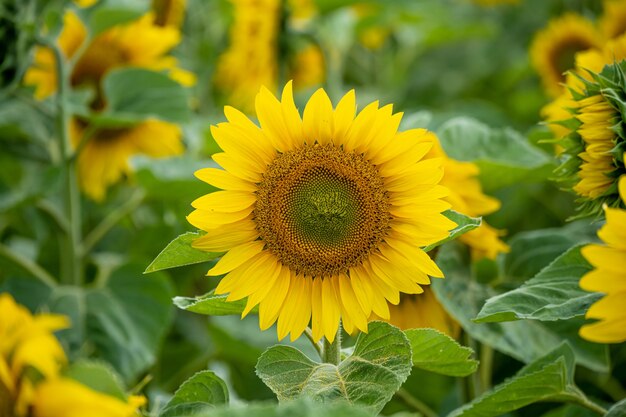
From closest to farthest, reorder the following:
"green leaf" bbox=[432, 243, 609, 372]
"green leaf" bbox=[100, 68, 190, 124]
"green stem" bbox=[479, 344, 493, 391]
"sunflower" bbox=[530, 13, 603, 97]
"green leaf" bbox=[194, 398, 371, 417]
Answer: "green leaf" bbox=[194, 398, 371, 417], "green leaf" bbox=[432, 243, 609, 372], "green stem" bbox=[479, 344, 493, 391], "green leaf" bbox=[100, 68, 190, 124], "sunflower" bbox=[530, 13, 603, 97]

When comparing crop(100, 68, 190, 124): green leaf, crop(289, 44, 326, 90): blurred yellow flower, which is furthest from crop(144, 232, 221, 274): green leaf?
crop(289, 44, 326, 90): blurred yellow flower

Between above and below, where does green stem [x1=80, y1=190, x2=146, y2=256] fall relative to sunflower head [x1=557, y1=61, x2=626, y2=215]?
below

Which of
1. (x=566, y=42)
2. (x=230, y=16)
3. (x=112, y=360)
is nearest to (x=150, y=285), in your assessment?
(x=112, y=360)

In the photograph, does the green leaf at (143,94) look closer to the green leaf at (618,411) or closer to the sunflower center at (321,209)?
the sunflower center at (321,209)

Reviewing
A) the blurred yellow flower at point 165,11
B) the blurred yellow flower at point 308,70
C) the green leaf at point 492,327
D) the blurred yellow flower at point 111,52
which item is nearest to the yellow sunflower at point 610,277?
the green leaf at point 492,327

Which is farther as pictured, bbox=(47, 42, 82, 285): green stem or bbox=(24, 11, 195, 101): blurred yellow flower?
bbox=(24, 11, 195, 101): blurred yellow flower

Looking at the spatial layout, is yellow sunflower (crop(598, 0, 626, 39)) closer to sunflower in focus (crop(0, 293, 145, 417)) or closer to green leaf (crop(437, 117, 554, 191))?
green leaf (crop(437, 117, 554, 191))
